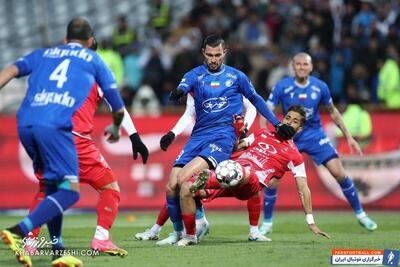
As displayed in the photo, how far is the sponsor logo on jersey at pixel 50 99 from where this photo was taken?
9.50m

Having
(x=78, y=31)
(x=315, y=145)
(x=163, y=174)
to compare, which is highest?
(x=78, y=31)

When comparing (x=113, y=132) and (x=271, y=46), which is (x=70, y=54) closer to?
(x=113, y=132)

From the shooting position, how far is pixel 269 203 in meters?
14.2

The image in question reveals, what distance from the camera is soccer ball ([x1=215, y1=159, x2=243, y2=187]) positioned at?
11.4 m

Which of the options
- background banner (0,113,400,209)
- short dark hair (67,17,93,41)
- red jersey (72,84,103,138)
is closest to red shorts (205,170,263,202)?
red jersey (72,84,103,138)

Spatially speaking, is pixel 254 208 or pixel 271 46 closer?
pixel 254 208

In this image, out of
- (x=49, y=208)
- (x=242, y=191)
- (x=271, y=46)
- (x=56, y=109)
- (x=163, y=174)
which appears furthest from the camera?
(x=271, y=46)

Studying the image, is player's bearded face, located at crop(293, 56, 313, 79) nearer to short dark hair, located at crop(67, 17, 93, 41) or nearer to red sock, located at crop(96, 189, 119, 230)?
red sock, located at crop(96, 189, 119, 230)

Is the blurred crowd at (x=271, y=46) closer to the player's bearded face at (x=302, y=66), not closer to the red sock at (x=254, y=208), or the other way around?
the player's bearded face at (x=302, y=66)

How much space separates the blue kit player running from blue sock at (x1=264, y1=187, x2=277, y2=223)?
6.96ft

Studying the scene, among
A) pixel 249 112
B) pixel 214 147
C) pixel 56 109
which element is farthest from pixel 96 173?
pixel 249 112

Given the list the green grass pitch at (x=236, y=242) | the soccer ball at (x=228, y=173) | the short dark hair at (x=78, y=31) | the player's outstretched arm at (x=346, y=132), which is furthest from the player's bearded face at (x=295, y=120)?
the short dark hair at (x=78, y=31)

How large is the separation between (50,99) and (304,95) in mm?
6029

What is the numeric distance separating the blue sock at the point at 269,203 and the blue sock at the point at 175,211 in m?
2.11
